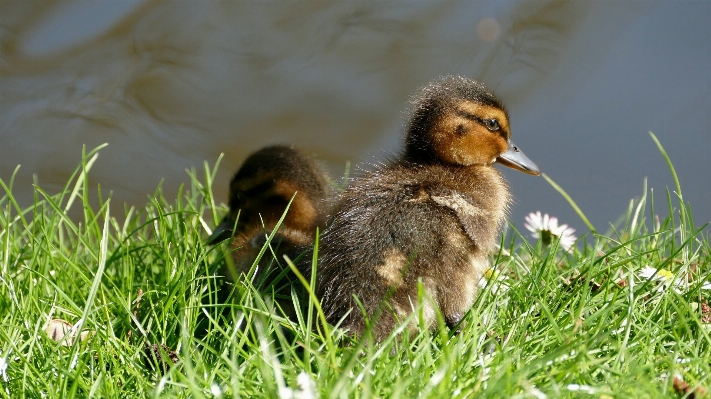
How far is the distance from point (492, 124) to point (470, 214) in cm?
43

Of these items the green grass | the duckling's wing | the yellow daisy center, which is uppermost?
the duckling's wing

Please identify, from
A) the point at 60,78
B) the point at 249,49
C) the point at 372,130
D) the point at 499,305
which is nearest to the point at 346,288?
the point at 499,305

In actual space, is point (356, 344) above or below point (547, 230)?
below

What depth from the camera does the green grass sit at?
198 centimetres

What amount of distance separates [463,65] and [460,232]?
362 cm

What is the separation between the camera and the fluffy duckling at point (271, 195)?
322 centimetres

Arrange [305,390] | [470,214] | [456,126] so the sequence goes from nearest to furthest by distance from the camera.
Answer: [305,390] < [470,214] < [456,126]

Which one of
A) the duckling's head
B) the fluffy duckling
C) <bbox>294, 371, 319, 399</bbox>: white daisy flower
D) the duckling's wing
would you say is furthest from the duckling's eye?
<bbox>294, 371, 319, 399</bbox>: white daisy flower

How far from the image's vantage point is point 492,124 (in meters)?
2.84

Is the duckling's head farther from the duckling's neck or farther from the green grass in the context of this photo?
the green grass

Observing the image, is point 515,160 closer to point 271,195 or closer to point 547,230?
point 547,230

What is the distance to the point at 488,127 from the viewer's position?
111 inches

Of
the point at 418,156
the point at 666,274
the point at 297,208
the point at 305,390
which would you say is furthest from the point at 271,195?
the point at 305,390

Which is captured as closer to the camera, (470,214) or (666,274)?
(470,214)
